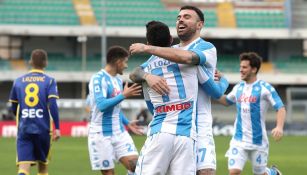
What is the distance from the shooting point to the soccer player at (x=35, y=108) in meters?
11.5

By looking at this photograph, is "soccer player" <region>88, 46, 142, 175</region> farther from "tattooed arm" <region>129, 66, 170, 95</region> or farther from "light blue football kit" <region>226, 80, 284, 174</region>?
"tattooed arm" <region>129, 66, 170, 95</region>

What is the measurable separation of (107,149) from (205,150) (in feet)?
13.1

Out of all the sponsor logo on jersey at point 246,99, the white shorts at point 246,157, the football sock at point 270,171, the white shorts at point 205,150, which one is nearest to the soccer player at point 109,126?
the white shorts at point 246,157

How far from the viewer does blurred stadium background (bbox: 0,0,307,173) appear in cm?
5228

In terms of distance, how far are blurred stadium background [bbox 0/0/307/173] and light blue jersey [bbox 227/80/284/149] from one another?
125ft

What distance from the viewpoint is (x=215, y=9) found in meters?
55.2

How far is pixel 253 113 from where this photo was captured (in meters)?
12.2

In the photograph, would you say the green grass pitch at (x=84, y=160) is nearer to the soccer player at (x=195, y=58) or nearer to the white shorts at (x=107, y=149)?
the white shorts at (x=107, y=149)

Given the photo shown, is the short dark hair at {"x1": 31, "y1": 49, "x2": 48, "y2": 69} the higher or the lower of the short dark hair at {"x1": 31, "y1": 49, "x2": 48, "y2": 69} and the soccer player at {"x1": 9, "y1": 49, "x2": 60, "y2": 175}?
the higher

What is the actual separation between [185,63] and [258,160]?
17.0ft

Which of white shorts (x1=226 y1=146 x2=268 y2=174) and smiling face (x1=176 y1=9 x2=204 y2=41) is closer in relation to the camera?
smiling face (x1=176 y1=9 x2=204 y2=41)

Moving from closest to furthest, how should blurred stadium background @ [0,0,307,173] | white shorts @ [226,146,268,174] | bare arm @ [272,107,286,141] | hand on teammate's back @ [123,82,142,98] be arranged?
hand on teammate's back @ [123,82,142,98]
bare arm @ [272,107,286,141]
white shorts @ [226,146,268,174]
blurred stadium background @ [0,0,307,173]

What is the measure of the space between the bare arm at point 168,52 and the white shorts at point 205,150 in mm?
973

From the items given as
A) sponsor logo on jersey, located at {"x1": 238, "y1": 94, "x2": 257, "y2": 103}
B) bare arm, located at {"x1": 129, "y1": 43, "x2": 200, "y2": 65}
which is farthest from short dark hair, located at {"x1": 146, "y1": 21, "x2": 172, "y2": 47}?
sponsor logo on jersey, located at {"x1": 238, "y1": 94, "x2": 257, "y2": 103}
